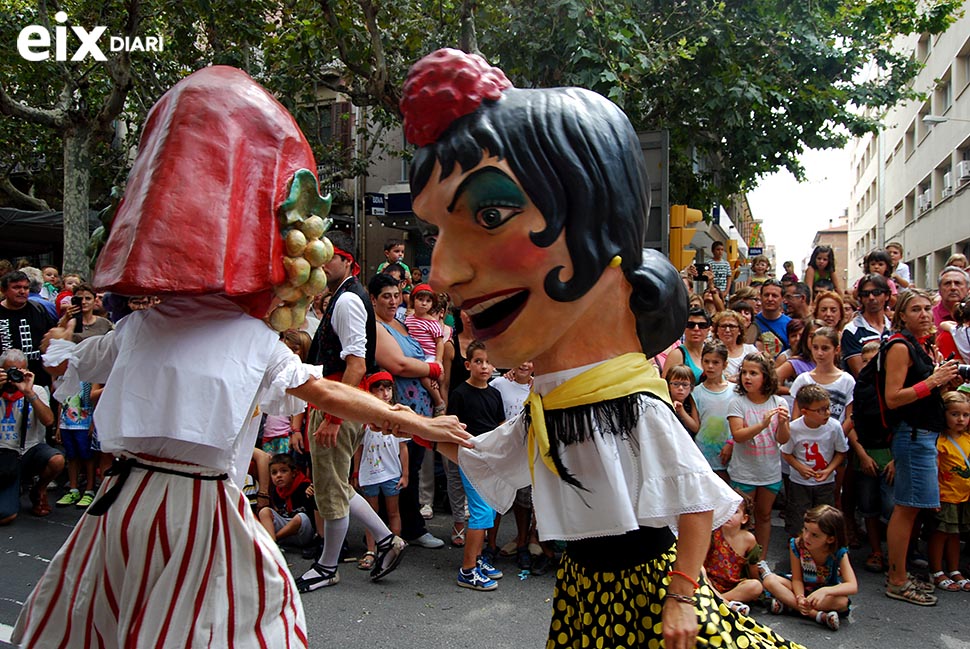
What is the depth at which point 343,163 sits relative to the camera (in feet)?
42.2

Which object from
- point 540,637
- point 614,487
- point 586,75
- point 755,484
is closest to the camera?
point 614,487

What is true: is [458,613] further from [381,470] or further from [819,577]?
[819,577]

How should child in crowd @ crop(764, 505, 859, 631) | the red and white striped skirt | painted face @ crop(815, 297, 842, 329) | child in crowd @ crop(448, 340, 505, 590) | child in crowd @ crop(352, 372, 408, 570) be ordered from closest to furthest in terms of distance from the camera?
1. the red and white striped skirt
2. child in crowd @ crop(764, 505, 859, 631)
3. child in crowd @ crop(448, 340, 505, 590)
4. child in crowd @ crop(352, 372, 408, 570)
5. painted face @ crop(815, 297, 842, 329)

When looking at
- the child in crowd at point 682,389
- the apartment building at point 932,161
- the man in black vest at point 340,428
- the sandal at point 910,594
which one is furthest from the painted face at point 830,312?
the apartment building at point 932,161

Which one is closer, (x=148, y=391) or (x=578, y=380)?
(x=578, y=380)

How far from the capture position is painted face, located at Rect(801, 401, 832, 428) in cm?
457

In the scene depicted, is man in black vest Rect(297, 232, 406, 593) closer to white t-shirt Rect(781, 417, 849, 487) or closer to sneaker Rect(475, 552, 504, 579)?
sneaker Rect(475, 552, 504, 579)

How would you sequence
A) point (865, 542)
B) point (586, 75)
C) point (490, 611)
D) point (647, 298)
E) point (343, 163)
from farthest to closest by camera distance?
1. point (343, 163)
2. point (586, 75)
3. point (865, 542)
4. point (490, 611)
5. point (647, 298)

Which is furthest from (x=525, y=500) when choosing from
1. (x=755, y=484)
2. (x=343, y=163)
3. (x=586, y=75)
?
(x=343, y=163)

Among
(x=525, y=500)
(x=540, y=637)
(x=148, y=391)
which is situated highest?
(x=148, y=391)

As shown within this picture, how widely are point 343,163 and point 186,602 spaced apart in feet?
37.3

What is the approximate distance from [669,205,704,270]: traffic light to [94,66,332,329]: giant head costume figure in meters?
4.51

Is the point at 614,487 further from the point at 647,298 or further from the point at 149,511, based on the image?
the point at 149,511

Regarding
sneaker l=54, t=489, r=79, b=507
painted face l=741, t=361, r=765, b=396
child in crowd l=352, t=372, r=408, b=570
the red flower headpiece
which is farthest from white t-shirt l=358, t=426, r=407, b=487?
the red flower headpiece
